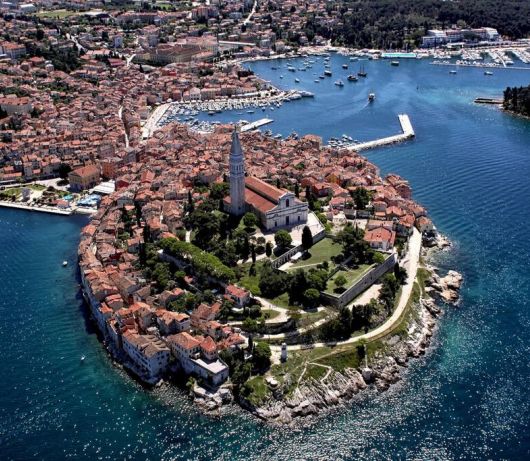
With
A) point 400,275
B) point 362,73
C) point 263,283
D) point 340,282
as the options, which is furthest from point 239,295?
point 362,73

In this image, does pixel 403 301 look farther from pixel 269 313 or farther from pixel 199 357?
pixel 199 357

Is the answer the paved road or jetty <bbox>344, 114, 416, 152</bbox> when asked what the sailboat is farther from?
the paved road

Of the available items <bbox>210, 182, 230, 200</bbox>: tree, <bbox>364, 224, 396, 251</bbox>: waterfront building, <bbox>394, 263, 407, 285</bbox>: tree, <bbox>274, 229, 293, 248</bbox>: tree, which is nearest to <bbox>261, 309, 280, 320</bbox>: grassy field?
<bbox>274, 229, 293, 248</bbox>: tree

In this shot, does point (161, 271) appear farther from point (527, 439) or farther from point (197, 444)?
point (527, 439)

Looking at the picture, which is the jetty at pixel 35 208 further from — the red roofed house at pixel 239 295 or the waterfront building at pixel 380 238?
the waterfront building at pixel 380 238

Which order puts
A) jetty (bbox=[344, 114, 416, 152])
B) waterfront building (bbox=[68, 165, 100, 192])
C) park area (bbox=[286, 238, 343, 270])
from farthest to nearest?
jetty (bbox=[344, 114, 416, 152]) < waterfront building (bbox=[68, 165, 100, 192]) < park area (bbox=[286, 238, 343, 270])

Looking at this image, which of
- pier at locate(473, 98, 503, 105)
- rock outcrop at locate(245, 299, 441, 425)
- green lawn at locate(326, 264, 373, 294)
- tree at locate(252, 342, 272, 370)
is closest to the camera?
rock outcrop at locate(245, 299, 441, 425)

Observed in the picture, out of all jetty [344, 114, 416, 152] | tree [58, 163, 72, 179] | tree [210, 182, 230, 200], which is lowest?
tree [58, 163, 72, 179]
